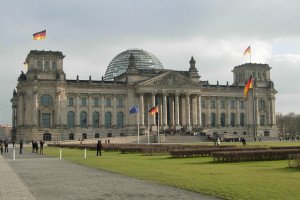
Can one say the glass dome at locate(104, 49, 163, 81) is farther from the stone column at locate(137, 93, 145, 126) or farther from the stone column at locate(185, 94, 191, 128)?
the stone column at locate(185, 94, 191, 128)

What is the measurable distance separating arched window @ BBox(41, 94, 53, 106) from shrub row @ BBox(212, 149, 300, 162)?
283ft

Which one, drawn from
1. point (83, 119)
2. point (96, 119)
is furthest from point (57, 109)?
point (96, 119)

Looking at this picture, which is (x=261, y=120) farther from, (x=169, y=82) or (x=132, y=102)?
(x=132, y=102)

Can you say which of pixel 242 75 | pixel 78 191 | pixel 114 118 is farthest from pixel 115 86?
pixel 78 191

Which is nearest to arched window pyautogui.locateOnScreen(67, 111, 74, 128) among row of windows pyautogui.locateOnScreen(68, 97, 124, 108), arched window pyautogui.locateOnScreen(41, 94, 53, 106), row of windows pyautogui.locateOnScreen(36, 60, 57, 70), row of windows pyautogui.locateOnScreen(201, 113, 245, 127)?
row of windows pyautogui.locateOnScreen(68, 97, 124, 108)

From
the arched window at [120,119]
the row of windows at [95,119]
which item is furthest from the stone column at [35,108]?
the arched window at [120,119]

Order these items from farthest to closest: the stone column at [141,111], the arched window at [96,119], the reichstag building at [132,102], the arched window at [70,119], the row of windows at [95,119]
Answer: the arched window at [96,119] → the stone column at [141,111] → the row of windows at [95,119] → the arched window at [70,119] → the reichstag building at [132,102]

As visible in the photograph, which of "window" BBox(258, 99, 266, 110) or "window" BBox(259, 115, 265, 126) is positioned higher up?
"window" BBox(258, 99, 266, 110)

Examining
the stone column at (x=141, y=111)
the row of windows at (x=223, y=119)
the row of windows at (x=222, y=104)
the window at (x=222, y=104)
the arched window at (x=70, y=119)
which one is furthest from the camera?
the window at (x=222, y=104)

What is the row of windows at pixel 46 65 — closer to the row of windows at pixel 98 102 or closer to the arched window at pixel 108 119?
the row of windows at pixel 98 102

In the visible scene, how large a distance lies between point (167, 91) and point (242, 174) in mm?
99758

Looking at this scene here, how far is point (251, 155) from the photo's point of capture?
124 ft

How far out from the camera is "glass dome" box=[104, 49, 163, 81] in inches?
5733

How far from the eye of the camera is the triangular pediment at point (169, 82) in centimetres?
12555
